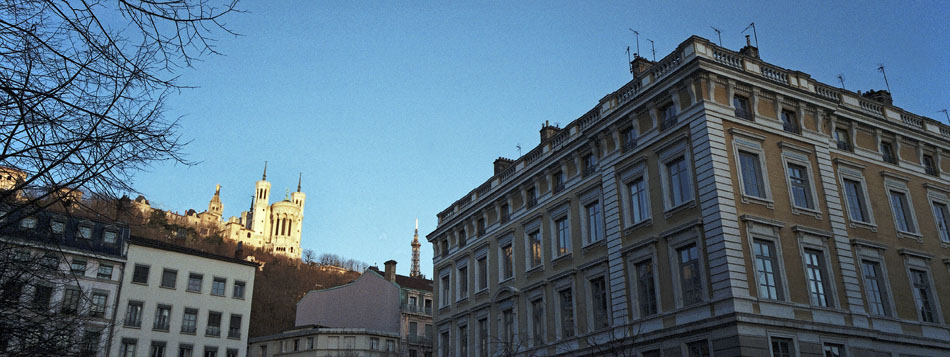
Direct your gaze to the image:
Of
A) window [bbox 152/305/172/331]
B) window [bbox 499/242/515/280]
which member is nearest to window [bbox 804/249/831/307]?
window [bbox 499/242/515/280]

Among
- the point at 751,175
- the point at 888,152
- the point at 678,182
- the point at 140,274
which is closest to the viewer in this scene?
the point at 751,175

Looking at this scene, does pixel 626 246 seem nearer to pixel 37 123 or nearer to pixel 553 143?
pixel 553 143

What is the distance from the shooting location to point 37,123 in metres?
7.00

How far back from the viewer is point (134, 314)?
46.3m

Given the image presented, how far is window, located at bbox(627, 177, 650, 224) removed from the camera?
83.8 ft

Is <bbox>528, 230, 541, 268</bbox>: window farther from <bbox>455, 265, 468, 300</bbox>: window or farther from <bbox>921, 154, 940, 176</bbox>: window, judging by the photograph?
<bbox>921, 154, 940, 176</bbox>: window

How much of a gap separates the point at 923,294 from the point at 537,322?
49.4 ft

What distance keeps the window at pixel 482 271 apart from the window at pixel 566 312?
22.2ft

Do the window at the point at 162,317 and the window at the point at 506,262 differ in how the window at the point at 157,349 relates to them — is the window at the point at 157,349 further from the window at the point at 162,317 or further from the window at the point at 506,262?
the window at the point at 506,262

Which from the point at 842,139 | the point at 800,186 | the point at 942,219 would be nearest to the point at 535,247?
the point at 800,186

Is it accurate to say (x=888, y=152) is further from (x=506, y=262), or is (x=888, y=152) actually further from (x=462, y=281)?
(x=462, y=281)

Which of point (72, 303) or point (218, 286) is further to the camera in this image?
point (218, 286)

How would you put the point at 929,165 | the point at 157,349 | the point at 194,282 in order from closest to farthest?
the point at 929,165, the point at 157,349, the point at 194,282

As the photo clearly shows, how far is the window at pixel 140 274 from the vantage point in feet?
154
